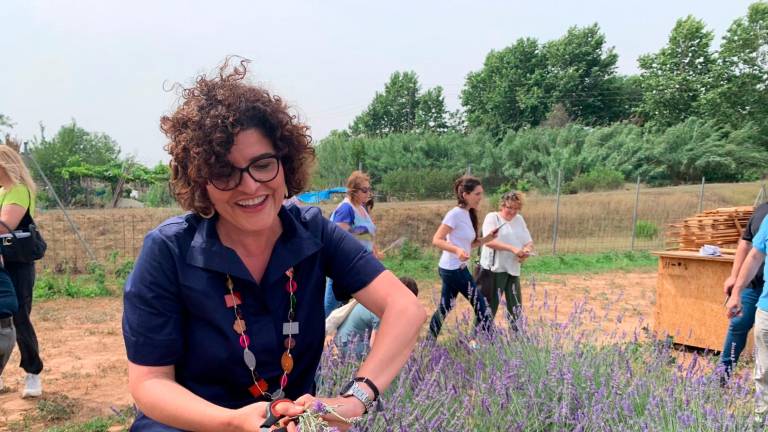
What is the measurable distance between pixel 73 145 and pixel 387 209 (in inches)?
1166

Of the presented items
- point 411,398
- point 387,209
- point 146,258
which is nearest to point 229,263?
point 146,258

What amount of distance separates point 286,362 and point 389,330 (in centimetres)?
27

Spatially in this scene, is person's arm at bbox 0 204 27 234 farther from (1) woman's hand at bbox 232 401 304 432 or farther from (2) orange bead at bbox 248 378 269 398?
(1) woman's hand at bbox 232 401 304 432

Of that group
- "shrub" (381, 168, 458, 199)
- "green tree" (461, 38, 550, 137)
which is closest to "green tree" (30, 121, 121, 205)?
"shrub" (381, 168, 458, 199)

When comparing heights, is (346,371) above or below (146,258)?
below

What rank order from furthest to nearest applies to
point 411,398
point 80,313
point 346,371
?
point 80,313 → point 346,371 → point 411,398

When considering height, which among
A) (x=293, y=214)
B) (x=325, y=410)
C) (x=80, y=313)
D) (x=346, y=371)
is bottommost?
(x=80, y=313)

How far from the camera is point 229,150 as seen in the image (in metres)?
1.38

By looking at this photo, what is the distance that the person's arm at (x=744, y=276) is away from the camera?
3729mm

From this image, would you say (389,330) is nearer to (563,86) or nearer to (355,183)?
(355,183)

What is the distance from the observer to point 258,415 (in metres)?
1.23

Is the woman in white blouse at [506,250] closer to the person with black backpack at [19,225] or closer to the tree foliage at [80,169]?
the person with black backpack at [19,225]

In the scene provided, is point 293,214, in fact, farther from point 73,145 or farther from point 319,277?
point 73,145

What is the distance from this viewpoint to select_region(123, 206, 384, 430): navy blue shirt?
1350mm
